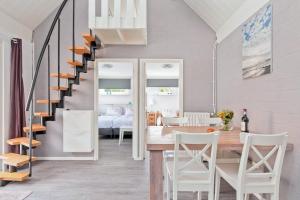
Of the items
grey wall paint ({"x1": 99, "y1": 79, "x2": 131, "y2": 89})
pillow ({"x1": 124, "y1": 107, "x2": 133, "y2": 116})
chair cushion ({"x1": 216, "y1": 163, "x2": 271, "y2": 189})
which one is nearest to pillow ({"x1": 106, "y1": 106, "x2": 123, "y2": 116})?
pillow ({"x1": 124, "y1": 107, "x2": 133, "y2": 116})

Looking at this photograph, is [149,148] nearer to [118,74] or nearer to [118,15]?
[118,15]

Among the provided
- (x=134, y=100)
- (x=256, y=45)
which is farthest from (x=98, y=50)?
(x=256, y=45)

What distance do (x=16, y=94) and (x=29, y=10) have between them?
5.07 feet

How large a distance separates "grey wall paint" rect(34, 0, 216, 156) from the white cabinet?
0.68 ft

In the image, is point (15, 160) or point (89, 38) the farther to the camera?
point (89, 38)

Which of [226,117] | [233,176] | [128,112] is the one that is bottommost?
[233,176]

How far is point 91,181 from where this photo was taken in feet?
12.3

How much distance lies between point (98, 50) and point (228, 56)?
8.48ft

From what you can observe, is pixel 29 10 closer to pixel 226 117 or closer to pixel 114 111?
pixel 226 117

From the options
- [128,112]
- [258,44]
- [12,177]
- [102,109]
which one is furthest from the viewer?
[102,109]

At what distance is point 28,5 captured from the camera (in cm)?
439

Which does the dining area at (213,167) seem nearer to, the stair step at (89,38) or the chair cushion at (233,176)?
the chair cushion at (233,176)

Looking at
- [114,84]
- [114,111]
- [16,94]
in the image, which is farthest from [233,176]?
[114,84]

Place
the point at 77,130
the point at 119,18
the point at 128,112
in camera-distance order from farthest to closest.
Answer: the point at 128,112
the point at 77,130
the point at 119,18
